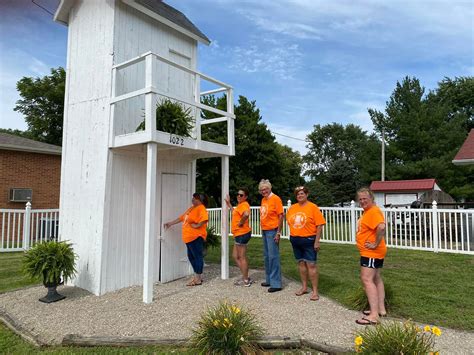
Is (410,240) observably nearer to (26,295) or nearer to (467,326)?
(467,326)

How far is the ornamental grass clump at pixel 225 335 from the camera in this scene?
3.49 metres

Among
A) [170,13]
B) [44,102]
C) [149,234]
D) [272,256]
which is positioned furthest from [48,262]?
[44,102]

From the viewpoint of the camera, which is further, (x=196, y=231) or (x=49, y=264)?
(x=196, y=231)

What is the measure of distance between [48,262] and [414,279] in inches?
260

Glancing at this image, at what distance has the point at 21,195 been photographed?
1419 cm

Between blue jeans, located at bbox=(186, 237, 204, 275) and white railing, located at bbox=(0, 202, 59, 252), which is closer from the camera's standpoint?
blue jeans, located at bbox=(186, 237, 204, 275)

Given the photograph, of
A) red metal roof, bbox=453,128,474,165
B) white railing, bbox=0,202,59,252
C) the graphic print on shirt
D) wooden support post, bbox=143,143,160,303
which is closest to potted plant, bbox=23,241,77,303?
wooden support post, bbox=143,143,160,303

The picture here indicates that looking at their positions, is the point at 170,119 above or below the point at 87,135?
above

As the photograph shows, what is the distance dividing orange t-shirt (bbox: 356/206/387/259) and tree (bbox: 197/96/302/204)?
2408 cm

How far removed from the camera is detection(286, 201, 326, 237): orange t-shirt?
5422 millimetres

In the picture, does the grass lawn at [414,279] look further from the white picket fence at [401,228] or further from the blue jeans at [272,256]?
the blue jeans at [272,256]

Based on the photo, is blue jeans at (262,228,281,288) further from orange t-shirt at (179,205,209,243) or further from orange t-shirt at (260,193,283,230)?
orange t-shirt at (179,205,209,243)

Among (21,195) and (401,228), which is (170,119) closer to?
(401,228)

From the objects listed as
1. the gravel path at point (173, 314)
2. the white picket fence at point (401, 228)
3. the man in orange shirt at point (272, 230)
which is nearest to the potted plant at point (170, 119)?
the man in orange shirt at point (272, 230)
